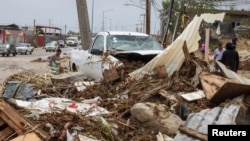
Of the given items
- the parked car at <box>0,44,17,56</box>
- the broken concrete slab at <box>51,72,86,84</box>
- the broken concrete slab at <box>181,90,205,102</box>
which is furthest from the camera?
the parked car at <box>0,44,17,56</box>

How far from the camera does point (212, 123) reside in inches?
229

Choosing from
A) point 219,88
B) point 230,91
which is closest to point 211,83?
point 219,88

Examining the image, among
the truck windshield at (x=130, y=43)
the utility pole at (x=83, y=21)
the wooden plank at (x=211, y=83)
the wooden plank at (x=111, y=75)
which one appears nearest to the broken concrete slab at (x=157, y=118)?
the wooden plank at (x=211, y=83)

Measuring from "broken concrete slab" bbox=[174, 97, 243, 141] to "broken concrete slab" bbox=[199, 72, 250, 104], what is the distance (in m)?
0.27

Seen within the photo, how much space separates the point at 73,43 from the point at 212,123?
7860cm

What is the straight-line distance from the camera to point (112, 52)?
34.1ft

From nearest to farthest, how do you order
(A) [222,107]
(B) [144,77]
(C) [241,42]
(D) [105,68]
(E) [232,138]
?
(E) [232,138], (A) [222,107], (B) [144,77], (D) [105,68], (C) [241,42]

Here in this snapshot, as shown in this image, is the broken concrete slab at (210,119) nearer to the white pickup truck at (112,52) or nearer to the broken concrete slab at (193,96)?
the broken concrete slab at (193,96)

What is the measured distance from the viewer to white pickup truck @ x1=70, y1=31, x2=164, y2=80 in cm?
1000

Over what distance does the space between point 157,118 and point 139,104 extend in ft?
1.62

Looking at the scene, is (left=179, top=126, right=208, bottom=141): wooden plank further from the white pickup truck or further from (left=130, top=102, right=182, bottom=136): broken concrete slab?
the white pickup truck

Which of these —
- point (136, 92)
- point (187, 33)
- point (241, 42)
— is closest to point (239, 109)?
point (136, 92)

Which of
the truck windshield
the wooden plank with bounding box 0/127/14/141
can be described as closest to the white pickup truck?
the truck windshield

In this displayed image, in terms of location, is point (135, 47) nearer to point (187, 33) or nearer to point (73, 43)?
point (187, 33)
